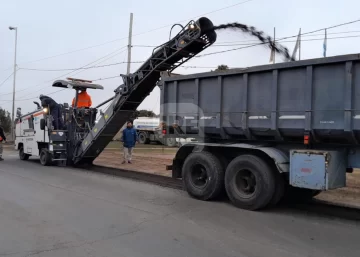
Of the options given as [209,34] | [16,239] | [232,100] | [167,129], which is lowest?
[16,239]

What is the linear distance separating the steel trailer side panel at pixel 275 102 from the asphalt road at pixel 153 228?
152cm

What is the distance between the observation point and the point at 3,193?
26.9ft

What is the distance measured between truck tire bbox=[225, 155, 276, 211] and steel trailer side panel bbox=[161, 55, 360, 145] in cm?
63

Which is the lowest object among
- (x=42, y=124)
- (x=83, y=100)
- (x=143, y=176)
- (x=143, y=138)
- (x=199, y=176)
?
(x=143, y=176)

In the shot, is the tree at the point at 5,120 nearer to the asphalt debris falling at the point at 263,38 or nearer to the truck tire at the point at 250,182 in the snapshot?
the asphalt debris falling at the point at 263,38

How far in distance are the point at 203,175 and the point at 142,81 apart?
14.4ft

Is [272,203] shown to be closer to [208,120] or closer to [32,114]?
[208,120]

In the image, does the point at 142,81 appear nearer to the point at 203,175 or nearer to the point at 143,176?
the point at 143,176

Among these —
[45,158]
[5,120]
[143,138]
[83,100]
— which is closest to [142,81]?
[83,100]

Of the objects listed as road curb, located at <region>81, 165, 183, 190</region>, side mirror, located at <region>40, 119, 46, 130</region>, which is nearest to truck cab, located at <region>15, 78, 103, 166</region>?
side mirror, located at <region>40, 119, 46, 130</region>

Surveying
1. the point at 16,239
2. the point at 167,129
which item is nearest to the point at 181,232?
the point at 16,239

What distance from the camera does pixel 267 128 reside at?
7047mm

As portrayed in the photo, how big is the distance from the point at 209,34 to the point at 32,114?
27.9 feet

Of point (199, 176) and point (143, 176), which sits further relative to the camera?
point (143, 176)
